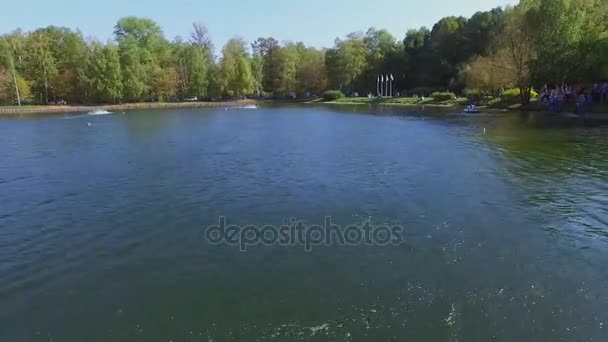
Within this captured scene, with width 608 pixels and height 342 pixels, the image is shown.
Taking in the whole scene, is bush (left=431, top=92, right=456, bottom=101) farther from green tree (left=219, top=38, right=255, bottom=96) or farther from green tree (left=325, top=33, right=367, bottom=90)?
green tree (left=219, top=38, right=255, bottom=96)

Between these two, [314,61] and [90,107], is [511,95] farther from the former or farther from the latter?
[90,107]

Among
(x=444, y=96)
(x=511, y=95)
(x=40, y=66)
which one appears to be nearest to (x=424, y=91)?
(x=444, y=96)

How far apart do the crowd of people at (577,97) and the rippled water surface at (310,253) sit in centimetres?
3025

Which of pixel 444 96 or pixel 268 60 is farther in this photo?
pixel 268 60

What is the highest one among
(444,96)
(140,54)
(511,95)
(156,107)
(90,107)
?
(140,54)

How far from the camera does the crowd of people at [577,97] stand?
52.6 metres

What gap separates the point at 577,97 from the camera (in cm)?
5569

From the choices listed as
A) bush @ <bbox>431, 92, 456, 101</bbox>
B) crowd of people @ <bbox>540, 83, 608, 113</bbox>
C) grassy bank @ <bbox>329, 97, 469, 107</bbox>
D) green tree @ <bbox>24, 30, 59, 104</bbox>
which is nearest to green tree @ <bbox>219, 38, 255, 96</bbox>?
grassy bank @ <bbox>329, 97, 469, 107</bbox>

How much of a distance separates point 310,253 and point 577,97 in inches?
2214

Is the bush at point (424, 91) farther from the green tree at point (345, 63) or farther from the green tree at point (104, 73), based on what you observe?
the green tree at point (104, 73)

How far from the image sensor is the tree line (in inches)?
2354

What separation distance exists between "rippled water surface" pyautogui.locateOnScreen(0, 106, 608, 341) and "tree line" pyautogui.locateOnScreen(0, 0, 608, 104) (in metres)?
39.6

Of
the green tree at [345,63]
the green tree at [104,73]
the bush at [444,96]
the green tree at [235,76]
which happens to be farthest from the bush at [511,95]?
the green tree at [104,73]

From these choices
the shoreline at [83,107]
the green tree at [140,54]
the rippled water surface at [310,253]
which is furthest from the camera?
the green tree at [140,54]
